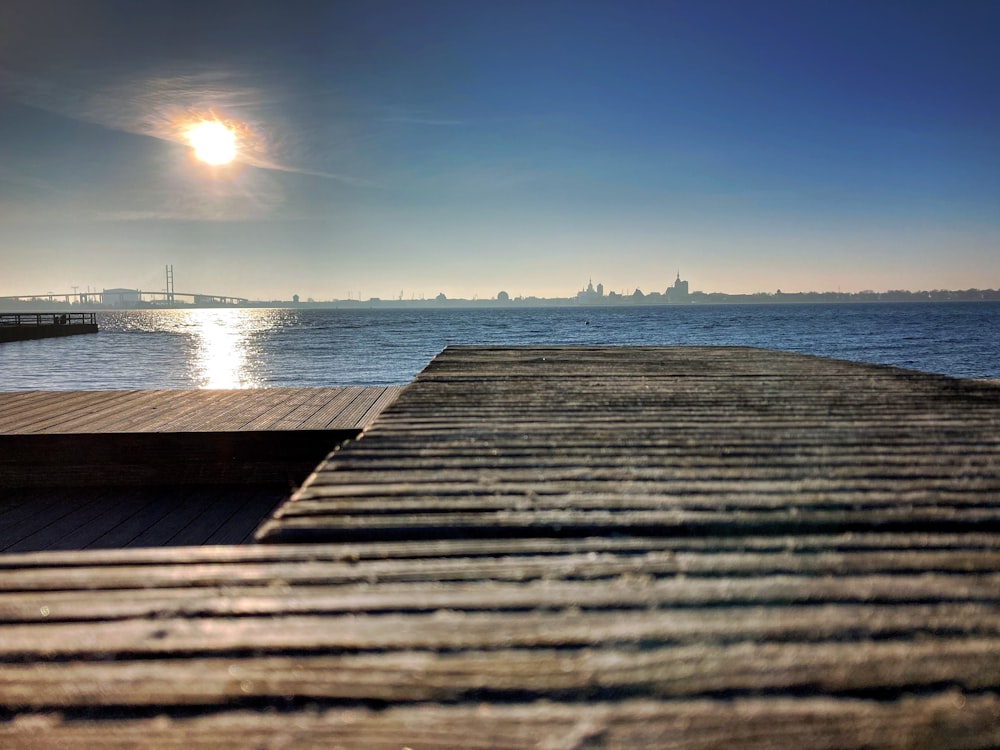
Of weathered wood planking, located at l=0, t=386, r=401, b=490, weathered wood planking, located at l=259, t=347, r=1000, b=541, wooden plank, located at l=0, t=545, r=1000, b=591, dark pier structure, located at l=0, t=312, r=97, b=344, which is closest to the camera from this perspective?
wooden plank, located at l=0, t=545, r=1000, b=591

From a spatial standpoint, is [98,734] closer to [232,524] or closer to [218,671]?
[218,671]

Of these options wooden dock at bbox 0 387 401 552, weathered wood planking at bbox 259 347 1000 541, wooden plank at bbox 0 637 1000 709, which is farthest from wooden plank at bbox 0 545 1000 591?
wooden dock at bbox 0 387 401 552

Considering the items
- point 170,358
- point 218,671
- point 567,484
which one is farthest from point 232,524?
point 170,358

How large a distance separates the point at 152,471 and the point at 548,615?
5541 mm

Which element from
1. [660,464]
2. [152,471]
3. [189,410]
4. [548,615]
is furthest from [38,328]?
[548,615]

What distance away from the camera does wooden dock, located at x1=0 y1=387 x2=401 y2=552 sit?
15.9 feet

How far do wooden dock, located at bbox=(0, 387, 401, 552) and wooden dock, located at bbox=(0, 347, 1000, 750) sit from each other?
11.5 feet

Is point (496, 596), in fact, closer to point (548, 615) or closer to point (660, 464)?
point (548, 615)

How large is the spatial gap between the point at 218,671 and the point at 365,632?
25cm

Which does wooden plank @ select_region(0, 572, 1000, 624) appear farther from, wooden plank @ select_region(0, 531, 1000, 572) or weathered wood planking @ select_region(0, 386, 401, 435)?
weathered wood planking @ select_region(0, 386, 401, 435)

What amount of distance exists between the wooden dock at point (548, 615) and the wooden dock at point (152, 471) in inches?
138

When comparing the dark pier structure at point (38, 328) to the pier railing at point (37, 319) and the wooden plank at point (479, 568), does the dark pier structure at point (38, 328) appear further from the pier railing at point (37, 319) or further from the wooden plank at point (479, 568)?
the wooden plank at point (479, 568)

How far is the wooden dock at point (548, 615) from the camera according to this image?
918mm

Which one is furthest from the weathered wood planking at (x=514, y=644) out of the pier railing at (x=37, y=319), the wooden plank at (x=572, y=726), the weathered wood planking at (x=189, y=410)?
the pier railing at (x=37, y=319)
